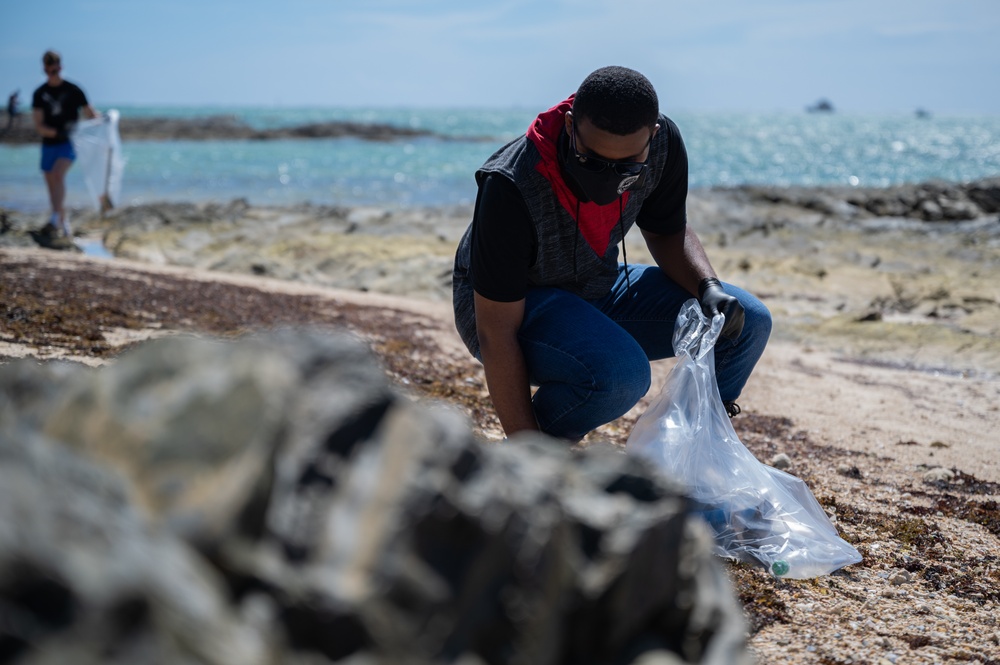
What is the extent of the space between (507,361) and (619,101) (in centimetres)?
97

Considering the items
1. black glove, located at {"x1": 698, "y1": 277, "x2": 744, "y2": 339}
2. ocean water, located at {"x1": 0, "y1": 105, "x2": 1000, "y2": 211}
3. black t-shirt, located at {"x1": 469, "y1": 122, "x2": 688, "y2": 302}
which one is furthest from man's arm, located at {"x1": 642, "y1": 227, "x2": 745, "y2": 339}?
ocean water, located at {"x1": 0, "y1": 105, "x2": 1000, "y2": 211}

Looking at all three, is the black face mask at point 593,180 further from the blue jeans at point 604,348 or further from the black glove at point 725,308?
the black glove at point 725,308

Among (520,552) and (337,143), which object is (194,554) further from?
(337,143)

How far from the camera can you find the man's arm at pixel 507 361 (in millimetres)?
2973

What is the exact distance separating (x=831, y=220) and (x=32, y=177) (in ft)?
67.9

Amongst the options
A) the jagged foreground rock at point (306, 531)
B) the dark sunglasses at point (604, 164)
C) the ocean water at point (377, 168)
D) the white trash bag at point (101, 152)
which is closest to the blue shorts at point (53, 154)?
the white trash bag at point (101, 152)

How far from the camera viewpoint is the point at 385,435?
53.0 inches

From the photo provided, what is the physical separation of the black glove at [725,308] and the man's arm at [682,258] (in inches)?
5.1

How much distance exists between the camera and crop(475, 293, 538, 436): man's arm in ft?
9.75

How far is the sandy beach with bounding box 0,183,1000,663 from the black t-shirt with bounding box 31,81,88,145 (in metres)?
1.53

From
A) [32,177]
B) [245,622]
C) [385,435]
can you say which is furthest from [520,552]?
[32,177]

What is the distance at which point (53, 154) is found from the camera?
1001 centimetres

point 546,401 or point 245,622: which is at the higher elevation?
point 245,622

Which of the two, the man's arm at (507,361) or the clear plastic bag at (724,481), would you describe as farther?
the man's arm at (507,361)
